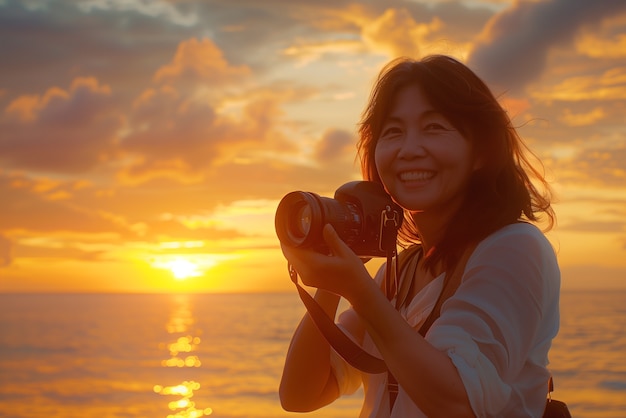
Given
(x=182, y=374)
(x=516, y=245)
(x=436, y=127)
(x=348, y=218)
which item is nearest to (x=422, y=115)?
(x=436, y=127)

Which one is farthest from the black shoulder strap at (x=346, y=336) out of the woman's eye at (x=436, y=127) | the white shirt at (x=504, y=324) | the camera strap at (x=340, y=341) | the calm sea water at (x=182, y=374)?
the calm sea water at (x=182, y=374)

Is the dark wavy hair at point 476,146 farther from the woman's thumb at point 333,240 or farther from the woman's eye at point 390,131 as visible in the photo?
the woman's thumb at point 333,240

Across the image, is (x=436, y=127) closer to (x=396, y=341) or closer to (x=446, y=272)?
(x=446, y=272)

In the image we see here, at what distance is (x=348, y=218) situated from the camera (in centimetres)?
A: 207

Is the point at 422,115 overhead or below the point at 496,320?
overhead

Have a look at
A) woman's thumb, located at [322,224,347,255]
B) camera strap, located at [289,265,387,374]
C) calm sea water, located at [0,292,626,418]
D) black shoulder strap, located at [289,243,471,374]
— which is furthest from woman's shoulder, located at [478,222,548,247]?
calm sea water, located at [0,292,626,418]

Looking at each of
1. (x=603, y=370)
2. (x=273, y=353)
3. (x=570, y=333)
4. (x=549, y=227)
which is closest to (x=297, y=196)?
(x=549, y=227)

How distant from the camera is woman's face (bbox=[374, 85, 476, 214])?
1937 millimetres

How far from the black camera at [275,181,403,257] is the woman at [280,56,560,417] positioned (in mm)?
55

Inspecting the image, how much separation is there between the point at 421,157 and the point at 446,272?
32cm

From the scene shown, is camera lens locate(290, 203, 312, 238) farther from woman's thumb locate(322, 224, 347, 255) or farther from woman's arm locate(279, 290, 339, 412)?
woman's arm locate(279, 290, 339, 412)

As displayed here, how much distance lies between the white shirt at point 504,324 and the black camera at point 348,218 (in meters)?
0.38

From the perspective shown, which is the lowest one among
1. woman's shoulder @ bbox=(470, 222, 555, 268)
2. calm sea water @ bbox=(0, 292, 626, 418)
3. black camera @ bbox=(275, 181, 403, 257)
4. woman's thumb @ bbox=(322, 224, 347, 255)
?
woman's shoulder @ bbox=(470, 222, 555, 268)

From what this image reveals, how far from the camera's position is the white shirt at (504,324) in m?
1.64
